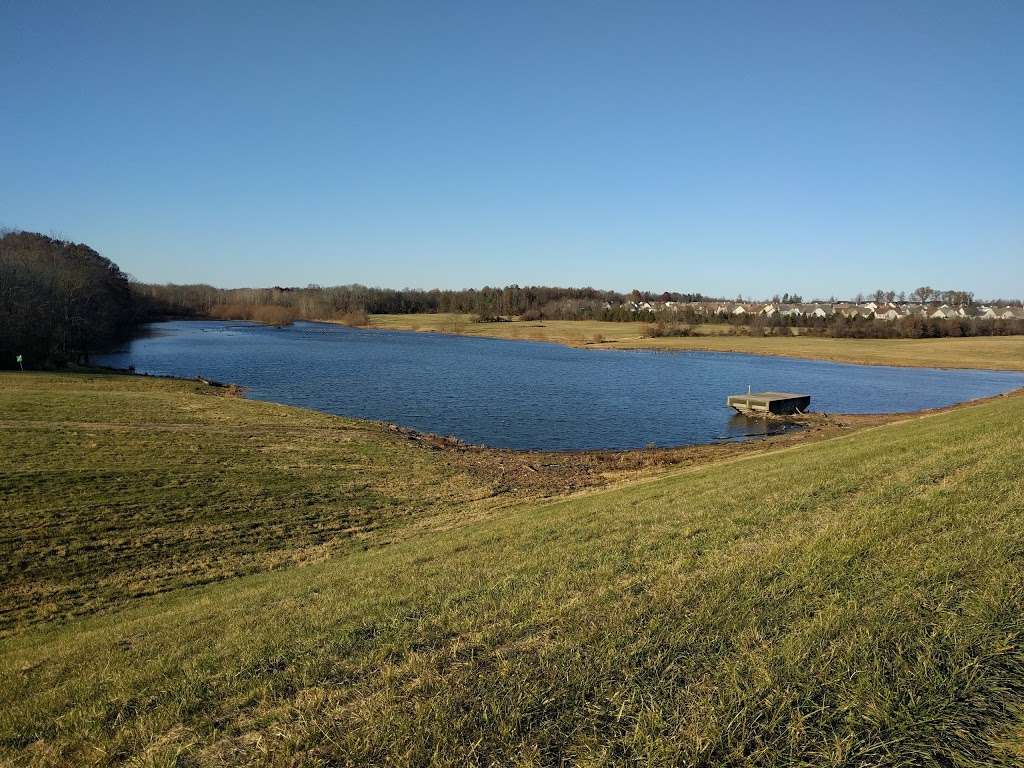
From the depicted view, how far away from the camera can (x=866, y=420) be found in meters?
36.4

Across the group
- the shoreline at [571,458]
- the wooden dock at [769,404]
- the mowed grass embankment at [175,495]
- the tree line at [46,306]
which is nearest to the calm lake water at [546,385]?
the wooden dock at [769,404]

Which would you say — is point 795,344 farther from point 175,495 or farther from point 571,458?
point 175,495

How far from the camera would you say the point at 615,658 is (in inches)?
181

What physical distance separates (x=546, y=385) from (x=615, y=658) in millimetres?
46493

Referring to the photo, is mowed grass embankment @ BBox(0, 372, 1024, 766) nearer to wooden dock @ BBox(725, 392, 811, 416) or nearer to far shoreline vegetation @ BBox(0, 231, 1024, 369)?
wooden dock @ BBox(725, 392, 811, 416)

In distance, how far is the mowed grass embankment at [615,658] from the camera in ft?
12.1

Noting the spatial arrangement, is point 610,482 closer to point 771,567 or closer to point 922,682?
point 771,567

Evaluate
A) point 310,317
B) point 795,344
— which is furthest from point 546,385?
point 310,317

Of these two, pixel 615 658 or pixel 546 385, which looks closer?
pixel 615 658

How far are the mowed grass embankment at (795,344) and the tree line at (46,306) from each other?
2712 inches

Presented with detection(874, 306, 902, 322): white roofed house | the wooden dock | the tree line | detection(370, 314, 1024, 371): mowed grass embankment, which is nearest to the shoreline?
the wooden dock

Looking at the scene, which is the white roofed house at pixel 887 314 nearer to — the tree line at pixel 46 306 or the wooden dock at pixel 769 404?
the wooden dock at pixel 769 404

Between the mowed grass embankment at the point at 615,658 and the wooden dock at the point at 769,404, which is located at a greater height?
the mowed grass embankment at the point at 615,658

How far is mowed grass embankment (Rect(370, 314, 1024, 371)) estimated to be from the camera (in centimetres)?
7693
